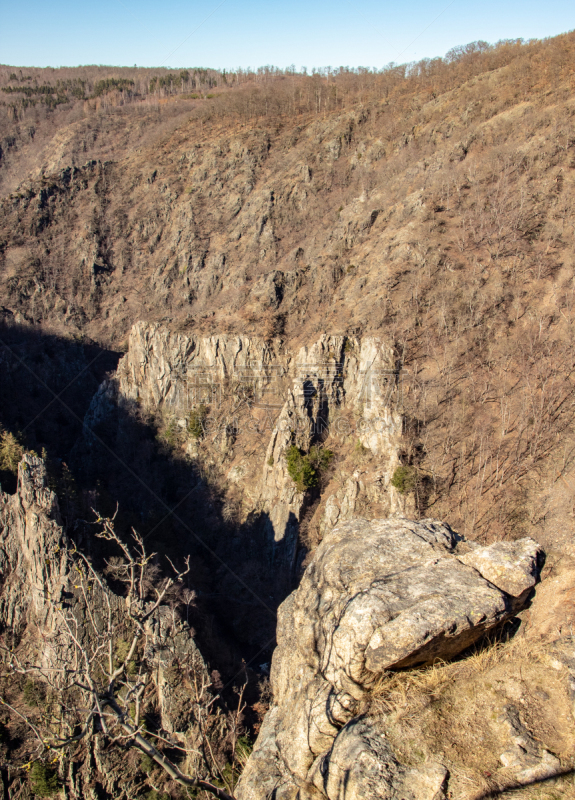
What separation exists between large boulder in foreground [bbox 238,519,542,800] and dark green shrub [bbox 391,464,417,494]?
45.6ft

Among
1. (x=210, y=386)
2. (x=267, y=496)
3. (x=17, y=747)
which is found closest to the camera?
(x=17, y=747)

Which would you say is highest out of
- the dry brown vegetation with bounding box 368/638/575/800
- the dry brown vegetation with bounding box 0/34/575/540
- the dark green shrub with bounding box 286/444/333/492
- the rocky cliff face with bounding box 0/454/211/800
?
the dry brown vegetation with bounding box 0/34/575/540

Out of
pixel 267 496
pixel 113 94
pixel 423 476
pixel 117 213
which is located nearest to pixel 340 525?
pixel 423 476

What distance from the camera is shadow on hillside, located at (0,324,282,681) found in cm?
2477

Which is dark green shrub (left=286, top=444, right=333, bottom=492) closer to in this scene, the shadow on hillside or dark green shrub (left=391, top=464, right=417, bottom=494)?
the shadow on hillside

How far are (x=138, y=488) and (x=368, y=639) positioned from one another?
3014 cm

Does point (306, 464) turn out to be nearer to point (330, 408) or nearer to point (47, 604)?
point (330, 408)

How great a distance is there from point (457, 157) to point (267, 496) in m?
30.4

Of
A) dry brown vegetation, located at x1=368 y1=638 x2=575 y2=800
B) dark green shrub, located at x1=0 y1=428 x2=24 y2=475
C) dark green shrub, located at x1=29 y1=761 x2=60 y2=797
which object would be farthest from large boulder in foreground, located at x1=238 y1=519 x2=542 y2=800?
dark green shrub, located at x1=0 y1=428 x2=24 y2=475

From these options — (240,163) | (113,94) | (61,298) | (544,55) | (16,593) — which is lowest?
(16,593)

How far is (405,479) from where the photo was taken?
22734 mm

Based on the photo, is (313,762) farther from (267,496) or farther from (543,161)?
(543,161)

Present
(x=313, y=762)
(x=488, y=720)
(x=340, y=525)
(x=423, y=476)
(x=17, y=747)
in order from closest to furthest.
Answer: (x=488, y=720) → (x=313, y=762) → (x=340, y=525) → (x=17, y=747) → (x=423, y=476)

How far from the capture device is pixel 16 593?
70.0ft
